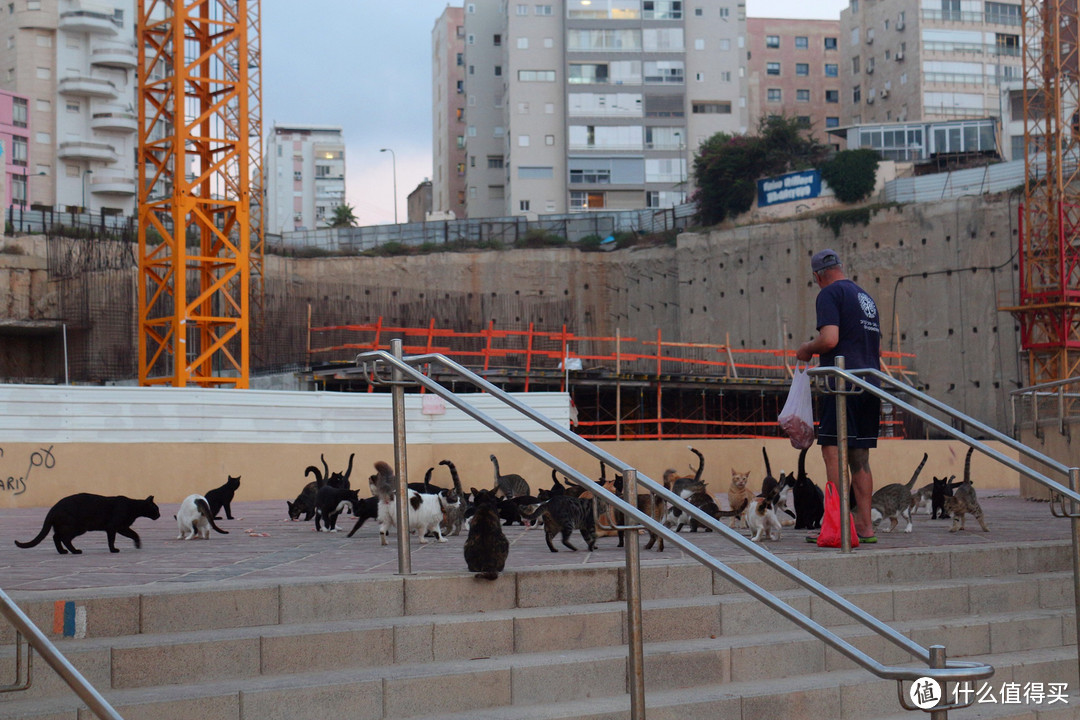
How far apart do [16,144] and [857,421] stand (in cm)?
6070

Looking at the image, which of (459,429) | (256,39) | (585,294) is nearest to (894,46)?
(585,294)

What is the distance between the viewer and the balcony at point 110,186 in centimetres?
6269

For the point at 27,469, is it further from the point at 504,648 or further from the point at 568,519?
the point at 504,648

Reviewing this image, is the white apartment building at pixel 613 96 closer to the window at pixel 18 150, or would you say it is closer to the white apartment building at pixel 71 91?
the white apartment building at pixel 71 91

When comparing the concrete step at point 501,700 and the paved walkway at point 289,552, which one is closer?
the concrete step at point 501,700

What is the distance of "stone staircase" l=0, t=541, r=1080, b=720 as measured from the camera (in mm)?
3895

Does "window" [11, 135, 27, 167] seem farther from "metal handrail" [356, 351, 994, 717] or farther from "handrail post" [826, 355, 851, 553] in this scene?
"metal handrail" [356, 351, 994, 717]

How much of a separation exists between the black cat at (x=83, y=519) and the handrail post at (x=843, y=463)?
435 cm

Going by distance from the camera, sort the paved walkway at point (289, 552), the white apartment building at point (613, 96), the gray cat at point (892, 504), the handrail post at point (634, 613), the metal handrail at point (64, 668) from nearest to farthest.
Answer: the metal handrail at point (64, 668) < the handrail post at point (634, 613) < the paved walkway at point (289, 552) < the gray cat at point (892, 504) < the white apartment building at point (613, 96)

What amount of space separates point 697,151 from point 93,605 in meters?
62.6

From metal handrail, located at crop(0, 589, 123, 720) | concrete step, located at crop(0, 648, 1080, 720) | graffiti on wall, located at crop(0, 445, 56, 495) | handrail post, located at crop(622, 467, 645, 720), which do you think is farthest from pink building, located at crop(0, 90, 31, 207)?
metal handrail, located at crop(0, 589, 123, 720)

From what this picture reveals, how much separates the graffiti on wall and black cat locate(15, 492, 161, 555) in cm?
631

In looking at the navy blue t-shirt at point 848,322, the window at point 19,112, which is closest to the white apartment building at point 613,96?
the window at point 19,112

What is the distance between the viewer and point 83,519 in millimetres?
7004
